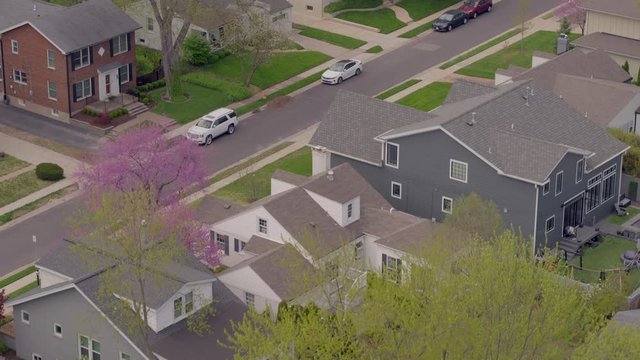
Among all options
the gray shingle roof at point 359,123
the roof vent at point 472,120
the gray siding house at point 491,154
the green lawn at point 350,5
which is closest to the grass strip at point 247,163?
the gray siding house at point 491,154

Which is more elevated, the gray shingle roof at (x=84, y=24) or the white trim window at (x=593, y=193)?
the gray shingle roof at (x=84, y=24)

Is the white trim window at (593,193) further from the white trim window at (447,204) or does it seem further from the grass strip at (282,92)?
the grass strip at (282,92)

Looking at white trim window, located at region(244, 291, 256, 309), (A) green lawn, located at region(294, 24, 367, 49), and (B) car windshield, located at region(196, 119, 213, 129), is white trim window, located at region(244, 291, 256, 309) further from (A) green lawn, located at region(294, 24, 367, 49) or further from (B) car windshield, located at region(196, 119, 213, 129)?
(A) green lawn, located at region(294, 24, 367, 49)

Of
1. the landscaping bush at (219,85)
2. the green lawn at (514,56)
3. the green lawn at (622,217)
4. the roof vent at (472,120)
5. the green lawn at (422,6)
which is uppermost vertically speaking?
the roof vent at (472,120)

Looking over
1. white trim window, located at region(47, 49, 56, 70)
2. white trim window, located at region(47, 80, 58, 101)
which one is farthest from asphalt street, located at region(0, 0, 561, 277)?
white trim window, located at region(47, 49, 56, 70)

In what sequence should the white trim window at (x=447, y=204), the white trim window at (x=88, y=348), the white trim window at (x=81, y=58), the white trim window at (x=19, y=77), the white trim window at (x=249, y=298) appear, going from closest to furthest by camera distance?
the white trim window at (x=88, y=348) < the white trim window at (x=249, y=298) < the white trim window at (x=447, y=204) < the white trim window at (x=81, y=58) < the white trim window at (x=19, y=77)

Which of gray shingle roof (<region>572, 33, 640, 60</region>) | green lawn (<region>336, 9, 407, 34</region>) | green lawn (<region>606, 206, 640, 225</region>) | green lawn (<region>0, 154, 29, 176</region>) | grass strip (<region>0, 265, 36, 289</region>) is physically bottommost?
grass strip (<region>0, 265, 36, 289</region>)

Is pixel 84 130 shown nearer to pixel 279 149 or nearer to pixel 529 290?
pixel 279 149
